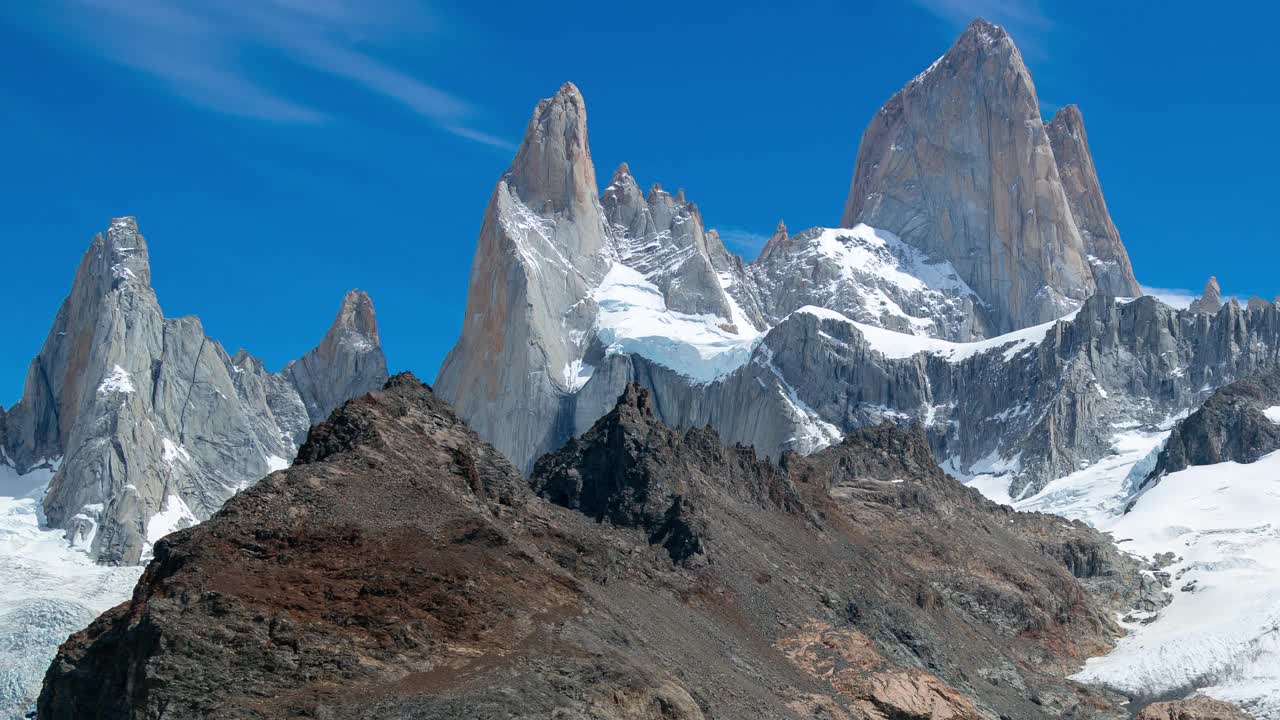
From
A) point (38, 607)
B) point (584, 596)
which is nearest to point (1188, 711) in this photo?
point (584, 596)

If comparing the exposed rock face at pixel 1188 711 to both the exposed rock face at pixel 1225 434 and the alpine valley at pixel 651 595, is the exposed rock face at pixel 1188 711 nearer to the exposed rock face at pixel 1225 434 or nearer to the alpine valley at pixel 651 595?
the alpine valley at pixel 651 595

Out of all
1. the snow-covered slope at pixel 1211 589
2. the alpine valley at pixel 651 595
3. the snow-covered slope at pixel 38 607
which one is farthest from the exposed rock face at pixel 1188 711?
the snow-covered slope at pixel 38 607

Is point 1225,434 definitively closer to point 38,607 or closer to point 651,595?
point 651,595

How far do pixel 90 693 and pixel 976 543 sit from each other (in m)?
82.3

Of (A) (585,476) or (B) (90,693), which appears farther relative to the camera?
(A) (585,476)

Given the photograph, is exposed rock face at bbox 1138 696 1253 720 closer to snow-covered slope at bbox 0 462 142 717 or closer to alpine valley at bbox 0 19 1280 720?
alpine valley at bbox 0 19 1280 720

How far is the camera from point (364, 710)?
66.6 metres

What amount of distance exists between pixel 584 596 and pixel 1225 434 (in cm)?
12052

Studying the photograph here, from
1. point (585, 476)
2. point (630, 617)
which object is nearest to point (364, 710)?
point (630, 617)

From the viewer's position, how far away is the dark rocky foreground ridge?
69.8 meters

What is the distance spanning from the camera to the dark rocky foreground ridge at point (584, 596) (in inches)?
2749

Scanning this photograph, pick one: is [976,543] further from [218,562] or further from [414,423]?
[218,562]

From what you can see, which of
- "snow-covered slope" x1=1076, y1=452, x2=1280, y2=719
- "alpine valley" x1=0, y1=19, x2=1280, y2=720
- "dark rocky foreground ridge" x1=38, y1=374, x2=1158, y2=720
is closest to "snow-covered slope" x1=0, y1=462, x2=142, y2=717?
"alpine valley" x1=0, y1=19, x2=1280, y2=720

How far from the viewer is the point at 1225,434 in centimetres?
19000
